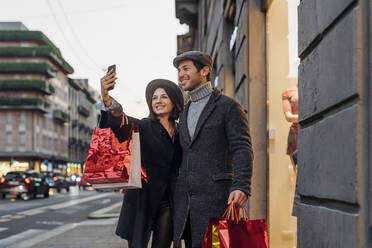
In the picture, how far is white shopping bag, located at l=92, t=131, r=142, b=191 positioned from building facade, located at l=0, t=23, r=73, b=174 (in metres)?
64.9

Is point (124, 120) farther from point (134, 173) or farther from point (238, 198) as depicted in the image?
point (238, 198)

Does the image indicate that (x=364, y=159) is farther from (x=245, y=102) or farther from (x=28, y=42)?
(x=28, y=42)

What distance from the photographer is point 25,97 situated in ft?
225

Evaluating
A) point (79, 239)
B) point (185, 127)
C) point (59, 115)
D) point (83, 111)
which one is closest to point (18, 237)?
point (79, 239)

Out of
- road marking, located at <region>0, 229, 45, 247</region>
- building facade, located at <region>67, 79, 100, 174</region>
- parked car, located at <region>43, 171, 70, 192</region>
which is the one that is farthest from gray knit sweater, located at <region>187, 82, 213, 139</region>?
building facade, located at <region>67, 79, 100, 174</region>

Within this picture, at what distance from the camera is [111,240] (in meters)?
8.91

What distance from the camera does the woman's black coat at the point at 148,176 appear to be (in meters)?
3.91

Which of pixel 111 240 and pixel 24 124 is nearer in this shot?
pixel 111 240

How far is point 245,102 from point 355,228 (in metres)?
4.05

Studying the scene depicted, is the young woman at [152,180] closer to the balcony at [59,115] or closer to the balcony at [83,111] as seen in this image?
the balcony at [59,115]

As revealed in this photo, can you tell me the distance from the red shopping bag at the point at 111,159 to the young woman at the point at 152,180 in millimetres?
56

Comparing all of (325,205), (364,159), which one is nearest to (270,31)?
(325,205)

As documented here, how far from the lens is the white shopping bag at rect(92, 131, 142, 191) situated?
3.81 metres

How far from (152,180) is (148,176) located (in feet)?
0.15
